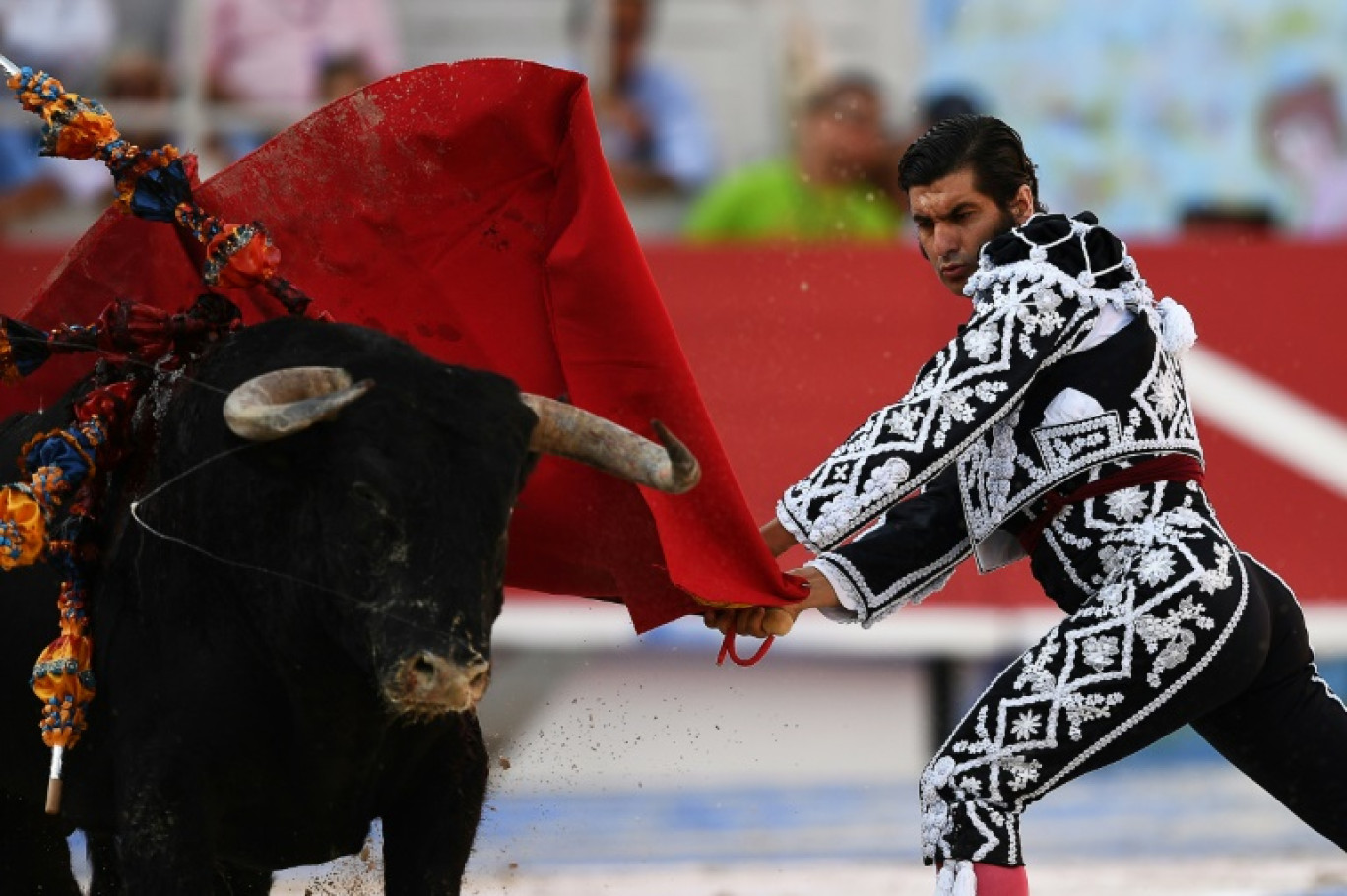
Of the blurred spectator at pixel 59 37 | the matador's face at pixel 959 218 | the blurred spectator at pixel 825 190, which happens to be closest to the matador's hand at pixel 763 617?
the matador's face at pixel 959 218

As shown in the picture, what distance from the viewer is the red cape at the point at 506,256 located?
3.98 m

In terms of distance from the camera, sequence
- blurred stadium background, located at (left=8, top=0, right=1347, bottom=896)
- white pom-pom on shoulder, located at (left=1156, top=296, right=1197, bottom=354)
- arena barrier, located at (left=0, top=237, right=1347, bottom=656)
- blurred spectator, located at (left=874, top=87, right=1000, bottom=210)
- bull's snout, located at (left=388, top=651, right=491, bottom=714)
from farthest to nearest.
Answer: blurred spectator, located at (left=874, top=87, right=1000, bottom=210) → arena barrier, located at (left=0, top=237, right=1347, bottom=656) → blurred stadium background, located at (left=8, top=0, right=1347, bottom=896) → white pom-pom on shoulder, located at (left=1156, top=296, right=1197, bottom=354) → bull's snout, located at (left=388, top=651, right=491, bottom=714)

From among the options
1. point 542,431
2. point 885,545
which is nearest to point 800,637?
point 885,545

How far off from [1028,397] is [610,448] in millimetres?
640

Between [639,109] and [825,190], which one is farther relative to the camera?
[639,109]

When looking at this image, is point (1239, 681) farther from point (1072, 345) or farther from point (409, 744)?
point (409, 744)

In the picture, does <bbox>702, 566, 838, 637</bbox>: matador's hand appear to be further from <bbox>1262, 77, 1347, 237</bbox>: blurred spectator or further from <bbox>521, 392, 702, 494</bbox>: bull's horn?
<bbox>1262, 77, 1347, 237</bbox>: blurred spectator

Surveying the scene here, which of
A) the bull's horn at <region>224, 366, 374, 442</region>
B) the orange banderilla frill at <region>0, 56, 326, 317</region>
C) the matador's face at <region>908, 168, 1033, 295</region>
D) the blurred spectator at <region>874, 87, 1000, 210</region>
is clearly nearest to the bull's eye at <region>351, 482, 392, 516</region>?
the bull's horn at <region>224, 366, 374, 442</region>

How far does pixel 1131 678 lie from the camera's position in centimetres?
360

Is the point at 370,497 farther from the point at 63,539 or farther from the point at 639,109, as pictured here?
the point at 639,109

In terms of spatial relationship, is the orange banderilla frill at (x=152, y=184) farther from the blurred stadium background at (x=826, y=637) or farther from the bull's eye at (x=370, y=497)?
the blurred stadium background at (x=826, y=637)

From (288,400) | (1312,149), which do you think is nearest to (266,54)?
(1312,149)

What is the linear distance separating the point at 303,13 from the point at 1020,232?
5.48 m

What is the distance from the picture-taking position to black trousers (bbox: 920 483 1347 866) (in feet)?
11.8
